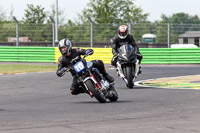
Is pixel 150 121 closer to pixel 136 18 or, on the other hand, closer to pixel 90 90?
pixel 90 90

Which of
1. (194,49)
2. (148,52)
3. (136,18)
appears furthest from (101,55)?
(136,18)

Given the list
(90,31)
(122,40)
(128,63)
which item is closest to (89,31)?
(90,31)

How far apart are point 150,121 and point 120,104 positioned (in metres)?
2.59

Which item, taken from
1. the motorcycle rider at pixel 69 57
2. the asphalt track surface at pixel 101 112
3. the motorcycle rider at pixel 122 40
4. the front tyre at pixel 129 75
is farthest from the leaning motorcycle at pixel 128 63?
the motorcycle rider at pixel 69 57

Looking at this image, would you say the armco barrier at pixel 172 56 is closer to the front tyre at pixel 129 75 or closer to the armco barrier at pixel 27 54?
the armco barrier at pixel 27 54

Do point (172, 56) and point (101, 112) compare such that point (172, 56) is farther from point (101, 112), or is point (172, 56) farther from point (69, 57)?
point (101, 112)

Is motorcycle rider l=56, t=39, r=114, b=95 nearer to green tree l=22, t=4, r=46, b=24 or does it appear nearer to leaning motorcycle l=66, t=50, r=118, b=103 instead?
leaning motorcycle l=66, t=50, r=118, b=103

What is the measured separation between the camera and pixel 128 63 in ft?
45.2

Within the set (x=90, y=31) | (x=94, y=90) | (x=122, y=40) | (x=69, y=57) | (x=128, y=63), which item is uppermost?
(x=90, y=31)

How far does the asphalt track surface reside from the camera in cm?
677

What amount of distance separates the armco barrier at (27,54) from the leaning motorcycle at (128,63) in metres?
15.3

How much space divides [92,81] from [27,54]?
784 inches

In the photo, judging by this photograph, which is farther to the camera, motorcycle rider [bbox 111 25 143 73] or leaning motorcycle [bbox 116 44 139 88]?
motorcycle rider [bbox 111 25 143 73]

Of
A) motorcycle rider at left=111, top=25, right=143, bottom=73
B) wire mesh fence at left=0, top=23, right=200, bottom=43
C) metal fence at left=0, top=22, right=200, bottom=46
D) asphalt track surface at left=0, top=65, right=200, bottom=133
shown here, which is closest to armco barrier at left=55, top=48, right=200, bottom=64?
metal fence at left=0, top=22, right=200, bottom=46
